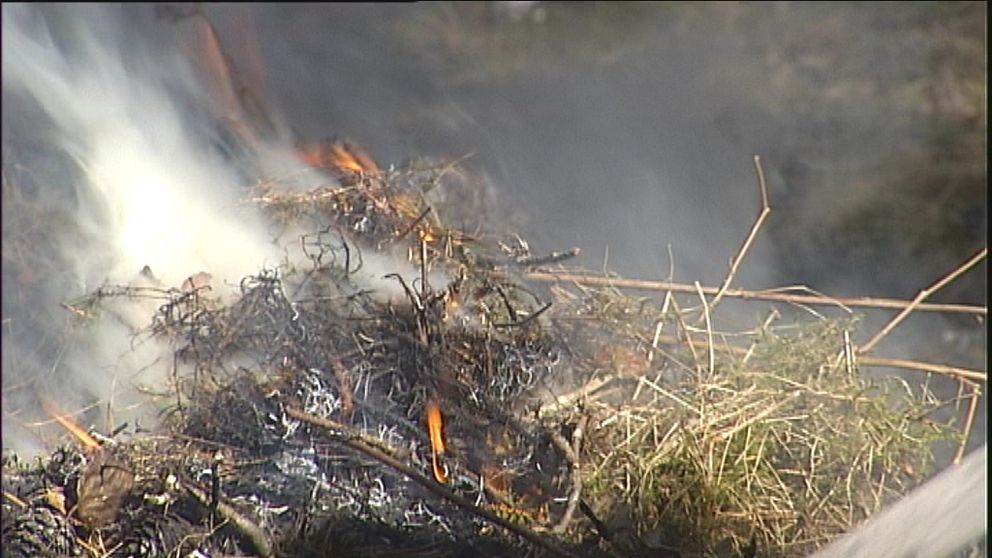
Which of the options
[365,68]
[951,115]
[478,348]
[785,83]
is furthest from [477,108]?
[951,115]

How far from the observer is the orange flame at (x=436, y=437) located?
708 millimetres

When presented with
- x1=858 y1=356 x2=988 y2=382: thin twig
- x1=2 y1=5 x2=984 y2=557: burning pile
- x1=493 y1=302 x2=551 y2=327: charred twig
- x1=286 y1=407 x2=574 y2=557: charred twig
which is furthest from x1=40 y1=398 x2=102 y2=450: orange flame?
x1=858 y1=356 x2=988 y2=382: thin twig

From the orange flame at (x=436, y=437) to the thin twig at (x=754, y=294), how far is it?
0.32 feet

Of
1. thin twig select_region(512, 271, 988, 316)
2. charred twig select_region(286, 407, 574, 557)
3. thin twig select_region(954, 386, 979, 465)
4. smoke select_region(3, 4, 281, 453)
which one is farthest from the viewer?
thin twig select_region(954, 386, 979, 465)

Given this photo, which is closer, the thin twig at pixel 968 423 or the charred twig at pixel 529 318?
the charred twig at pixel 529 318

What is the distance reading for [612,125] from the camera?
39.2 inches

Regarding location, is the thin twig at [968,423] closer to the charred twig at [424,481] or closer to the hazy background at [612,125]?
the hazy background at [612,125]

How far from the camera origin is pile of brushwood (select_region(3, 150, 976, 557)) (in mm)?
678

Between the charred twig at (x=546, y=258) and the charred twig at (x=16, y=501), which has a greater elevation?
the charred twig at (x=546, y=258)

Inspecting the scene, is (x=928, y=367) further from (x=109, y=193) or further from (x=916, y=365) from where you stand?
(x=109, y=193)

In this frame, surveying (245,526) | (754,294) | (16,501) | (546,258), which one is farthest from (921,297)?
(16,501)

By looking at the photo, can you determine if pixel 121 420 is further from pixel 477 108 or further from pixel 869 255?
pixel 869 255

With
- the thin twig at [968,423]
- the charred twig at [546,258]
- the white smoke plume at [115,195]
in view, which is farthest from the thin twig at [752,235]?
the white smoke plume at [115,195]

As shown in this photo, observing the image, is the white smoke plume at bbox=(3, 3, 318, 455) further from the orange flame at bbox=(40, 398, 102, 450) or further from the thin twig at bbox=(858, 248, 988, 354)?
the thin twig at bbox=(858, 248, 988, 354)
